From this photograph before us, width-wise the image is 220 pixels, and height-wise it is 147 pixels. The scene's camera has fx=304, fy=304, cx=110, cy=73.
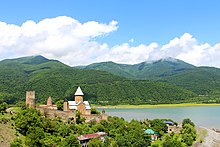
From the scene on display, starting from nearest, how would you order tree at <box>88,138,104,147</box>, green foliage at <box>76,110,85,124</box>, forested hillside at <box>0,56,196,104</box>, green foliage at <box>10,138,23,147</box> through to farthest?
green foliage at <box>10,138,23,147</box> → tree at <box>88,138,104,147</box> → green foliage at <box>76,110,85,124</box> → forested hillside at <box>0,56,196,104</box>

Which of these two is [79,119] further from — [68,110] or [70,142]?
[70,142]

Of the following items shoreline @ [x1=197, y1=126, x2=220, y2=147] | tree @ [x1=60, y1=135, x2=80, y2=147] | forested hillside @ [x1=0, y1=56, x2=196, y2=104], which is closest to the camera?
tree @ [x1=60, y1=135, x2=80, y2=147]

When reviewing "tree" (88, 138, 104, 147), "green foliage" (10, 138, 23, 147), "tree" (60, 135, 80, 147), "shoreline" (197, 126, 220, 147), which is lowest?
"shoreline" (197, 126, 220, 147)

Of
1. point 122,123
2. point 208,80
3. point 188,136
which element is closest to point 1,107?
point 122,123

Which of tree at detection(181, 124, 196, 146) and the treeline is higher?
the treeline

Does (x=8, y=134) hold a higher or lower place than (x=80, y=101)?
lower

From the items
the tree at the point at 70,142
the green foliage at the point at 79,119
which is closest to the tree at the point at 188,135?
the green foliage at the point at 79,119

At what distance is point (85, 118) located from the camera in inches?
1324

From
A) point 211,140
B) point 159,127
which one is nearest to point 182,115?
point 211,140

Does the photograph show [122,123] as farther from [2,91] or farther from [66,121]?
[2,91]

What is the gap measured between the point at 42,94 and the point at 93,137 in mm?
69572

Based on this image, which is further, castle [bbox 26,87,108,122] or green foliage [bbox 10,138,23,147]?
castle [bbox 26,87,108,122]

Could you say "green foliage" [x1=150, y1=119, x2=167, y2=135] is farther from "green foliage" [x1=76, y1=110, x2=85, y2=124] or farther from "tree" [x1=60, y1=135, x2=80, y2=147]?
"tree" [x1=60, y1=135, x2=80, y2=147]

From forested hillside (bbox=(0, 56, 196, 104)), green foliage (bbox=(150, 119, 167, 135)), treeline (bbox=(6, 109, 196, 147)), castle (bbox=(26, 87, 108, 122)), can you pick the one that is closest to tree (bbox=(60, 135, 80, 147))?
treeline (bbox=(6, 109, 196, 147))
